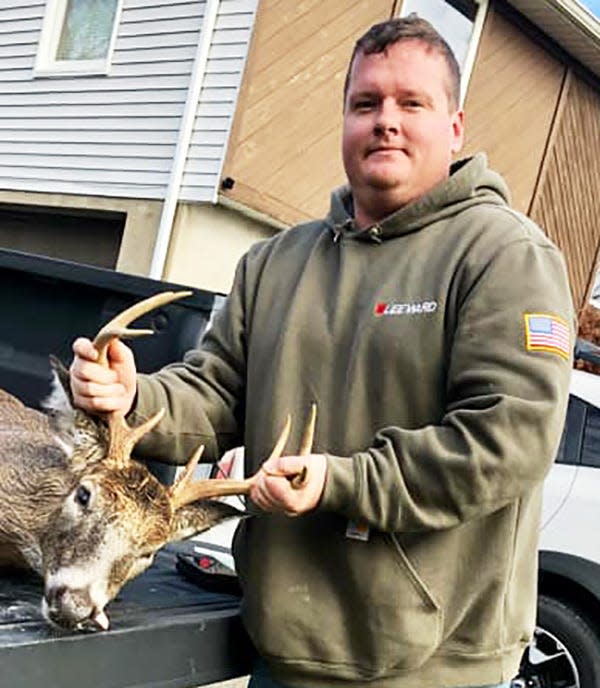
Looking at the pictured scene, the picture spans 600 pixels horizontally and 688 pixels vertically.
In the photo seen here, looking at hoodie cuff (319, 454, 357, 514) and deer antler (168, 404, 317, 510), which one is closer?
hoodie cuff (319, 454, 357, 514)

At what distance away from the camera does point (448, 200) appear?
262 centimetres

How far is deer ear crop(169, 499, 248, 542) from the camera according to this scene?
2598mm

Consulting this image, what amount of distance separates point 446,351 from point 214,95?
8233mm

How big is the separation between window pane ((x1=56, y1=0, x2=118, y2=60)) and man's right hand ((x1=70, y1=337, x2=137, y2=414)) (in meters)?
9.80

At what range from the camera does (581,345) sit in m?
6.29

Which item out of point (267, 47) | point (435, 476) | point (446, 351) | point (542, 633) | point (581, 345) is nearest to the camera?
point (435, 476)

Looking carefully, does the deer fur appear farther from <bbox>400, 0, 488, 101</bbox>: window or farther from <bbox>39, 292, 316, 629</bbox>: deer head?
<bbox>400, 0, 488, 101</bbox>: window

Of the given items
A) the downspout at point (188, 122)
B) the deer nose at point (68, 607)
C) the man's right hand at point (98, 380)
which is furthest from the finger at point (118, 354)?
the downspout at point (188, 122)

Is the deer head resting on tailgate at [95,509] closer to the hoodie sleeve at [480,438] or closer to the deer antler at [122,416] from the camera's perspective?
the deer antler at [122,416]

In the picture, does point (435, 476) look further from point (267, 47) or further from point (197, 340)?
point (267, 47)

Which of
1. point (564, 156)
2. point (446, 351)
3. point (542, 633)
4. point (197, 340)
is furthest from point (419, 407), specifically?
point (564, 156)

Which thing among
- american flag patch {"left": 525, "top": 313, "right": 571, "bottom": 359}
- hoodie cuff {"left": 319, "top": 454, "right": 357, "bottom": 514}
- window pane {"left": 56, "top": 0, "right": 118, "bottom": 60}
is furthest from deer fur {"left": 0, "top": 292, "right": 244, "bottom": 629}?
window pane {"left": 56, "top": 0, "right": 118, "bottom": 60}

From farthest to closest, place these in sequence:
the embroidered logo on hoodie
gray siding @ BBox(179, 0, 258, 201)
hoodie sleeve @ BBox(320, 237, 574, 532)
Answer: gray siding @ BBox(179, 0, 258, 201) → the embroidered logo on hoodie → hoodie sleeve @ BBox(320, 237, 574, 532)

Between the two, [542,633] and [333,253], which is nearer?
[333,253]
